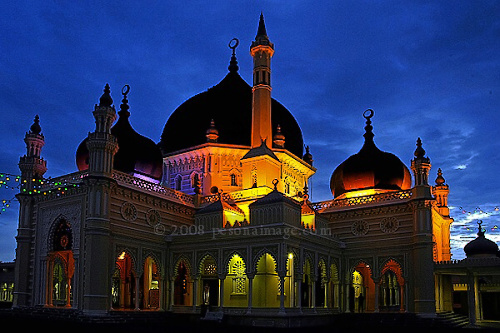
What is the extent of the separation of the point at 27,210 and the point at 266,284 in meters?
14.2

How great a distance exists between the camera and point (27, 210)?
1229 inches

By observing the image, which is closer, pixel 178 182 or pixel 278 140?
pixel 278 140

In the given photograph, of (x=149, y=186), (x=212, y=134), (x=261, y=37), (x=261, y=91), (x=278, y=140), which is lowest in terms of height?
(x=149, y=186)

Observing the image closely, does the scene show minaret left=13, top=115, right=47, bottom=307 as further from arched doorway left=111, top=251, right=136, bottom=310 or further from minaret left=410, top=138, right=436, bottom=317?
minaret left=410, top=138, right=436, bottom=317

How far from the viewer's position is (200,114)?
132 ft

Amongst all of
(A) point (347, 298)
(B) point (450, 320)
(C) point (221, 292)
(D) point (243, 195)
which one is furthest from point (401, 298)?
(C) point (221, 292)

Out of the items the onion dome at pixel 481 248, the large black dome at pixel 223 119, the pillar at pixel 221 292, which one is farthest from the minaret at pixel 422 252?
the large black dome at pixel 223 119

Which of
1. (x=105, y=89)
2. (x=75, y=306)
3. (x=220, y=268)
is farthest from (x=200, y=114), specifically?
(x=75, y=306)

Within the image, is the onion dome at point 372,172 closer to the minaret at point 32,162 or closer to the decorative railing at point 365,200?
the decorative railing at point 365,200

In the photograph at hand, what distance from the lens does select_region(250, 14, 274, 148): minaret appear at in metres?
36.1

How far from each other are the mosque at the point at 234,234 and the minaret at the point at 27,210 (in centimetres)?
6

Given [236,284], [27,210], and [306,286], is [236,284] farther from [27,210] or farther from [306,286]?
[27,210]

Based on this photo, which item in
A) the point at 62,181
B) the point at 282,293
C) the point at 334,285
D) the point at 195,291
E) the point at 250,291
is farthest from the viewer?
the point at 334,285

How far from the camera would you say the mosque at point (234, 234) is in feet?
91.5
